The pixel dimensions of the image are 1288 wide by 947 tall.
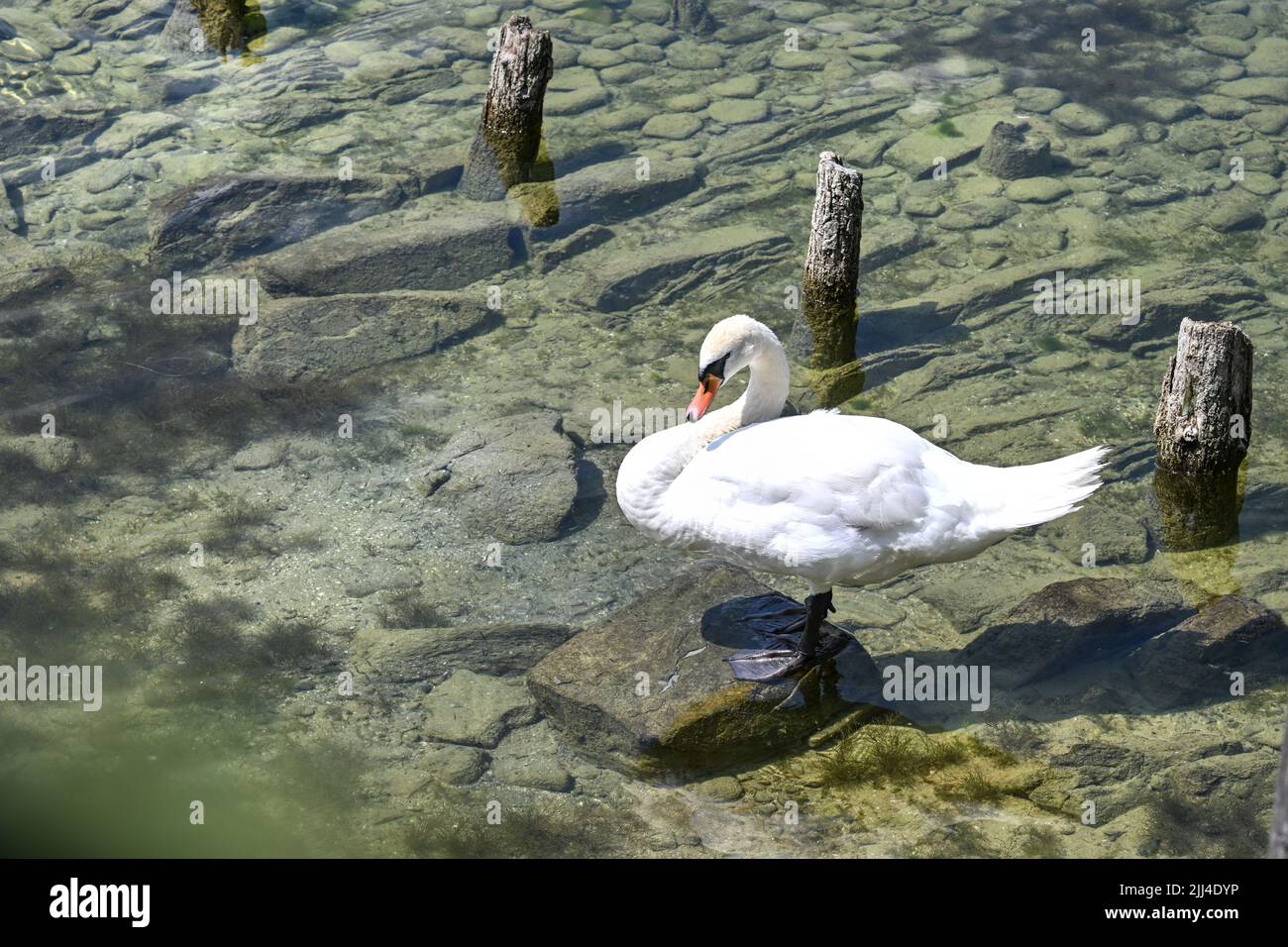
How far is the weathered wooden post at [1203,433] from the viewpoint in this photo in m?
7.82

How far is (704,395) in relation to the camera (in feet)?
23.2

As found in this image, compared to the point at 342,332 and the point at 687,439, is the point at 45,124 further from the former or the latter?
the point at 687,439

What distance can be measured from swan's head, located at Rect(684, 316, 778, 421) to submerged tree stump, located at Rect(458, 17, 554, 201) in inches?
224

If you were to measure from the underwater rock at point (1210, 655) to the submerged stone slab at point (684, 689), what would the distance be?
150 cm

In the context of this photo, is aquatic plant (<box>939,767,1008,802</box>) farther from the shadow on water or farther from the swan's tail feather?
the shadow on water

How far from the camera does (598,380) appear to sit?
31.4ft

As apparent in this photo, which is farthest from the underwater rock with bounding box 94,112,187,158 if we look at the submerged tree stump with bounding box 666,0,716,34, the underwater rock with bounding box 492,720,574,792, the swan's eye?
the underwater rock with bounding box 492,720,574,792

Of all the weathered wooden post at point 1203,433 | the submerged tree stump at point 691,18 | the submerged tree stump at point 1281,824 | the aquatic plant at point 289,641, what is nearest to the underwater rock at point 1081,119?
the submerged tree stump at point 691,18

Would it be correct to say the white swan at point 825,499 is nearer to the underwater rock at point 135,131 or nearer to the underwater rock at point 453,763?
the underwater rock at point 453,763

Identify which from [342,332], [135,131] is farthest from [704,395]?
[135,131]

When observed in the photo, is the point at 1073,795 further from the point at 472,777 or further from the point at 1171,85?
the point at 1171,85

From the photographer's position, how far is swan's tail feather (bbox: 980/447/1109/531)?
6.27m

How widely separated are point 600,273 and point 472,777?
5427 mm

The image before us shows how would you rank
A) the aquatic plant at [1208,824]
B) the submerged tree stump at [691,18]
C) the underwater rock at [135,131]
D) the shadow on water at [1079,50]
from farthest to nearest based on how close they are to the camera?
the submerged tree stump at [691,18]
the shadow on water at [1079,50]
the underwater rock at [135,131]
the aquatic plant at [1208,824]
